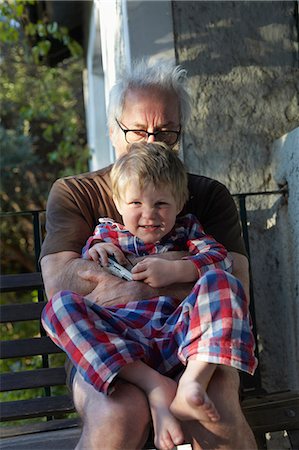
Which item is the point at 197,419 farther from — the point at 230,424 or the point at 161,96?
the point at 161,96

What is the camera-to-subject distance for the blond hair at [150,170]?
2.11 metres

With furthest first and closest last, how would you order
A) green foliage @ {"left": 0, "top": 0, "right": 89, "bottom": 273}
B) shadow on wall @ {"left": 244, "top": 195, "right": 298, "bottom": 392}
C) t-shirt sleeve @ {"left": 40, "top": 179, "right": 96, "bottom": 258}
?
1. green foliage @ {"left": 0, "top": 0, "right": 89, "bottom": 273}
2. shadow on wall @ {"left": 244, "top": 195, "right": 298, "bottom": 392}
3. t-shirt sleeve @ {"left": 40, "top": 179, "right": 96, "bottom": 258}

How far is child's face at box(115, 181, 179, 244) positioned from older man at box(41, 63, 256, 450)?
0.60 ft

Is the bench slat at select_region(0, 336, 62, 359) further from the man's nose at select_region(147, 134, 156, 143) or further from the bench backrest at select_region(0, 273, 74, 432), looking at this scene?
the man's nose at select_region(147, 134, 156, 143)

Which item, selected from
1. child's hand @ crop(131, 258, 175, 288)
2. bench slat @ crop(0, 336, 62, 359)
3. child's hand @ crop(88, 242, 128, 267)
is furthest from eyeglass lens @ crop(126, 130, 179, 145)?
bench slat @ crop(0, 336, 62, 359)

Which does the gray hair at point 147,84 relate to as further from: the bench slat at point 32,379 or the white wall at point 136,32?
the bench slat at point 32,379

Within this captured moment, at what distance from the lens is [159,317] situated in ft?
6.66

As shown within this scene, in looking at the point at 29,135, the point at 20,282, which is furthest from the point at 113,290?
the point at 29,135

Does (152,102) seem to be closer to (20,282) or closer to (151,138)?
(151,138)

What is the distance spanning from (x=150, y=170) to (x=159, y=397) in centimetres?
70

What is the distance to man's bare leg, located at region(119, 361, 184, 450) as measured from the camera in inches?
68.9

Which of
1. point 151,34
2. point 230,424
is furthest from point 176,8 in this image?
point 230,424

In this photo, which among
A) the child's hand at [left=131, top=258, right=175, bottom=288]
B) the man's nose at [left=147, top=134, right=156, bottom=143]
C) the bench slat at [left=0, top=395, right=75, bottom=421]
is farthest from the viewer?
the bench slat at [left=0, top=395, right=75, bottom=421]

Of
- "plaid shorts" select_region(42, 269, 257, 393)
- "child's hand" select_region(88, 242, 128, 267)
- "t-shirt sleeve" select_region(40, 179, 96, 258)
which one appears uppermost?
"t-shirt sleeve" select_region(40, 179, 96, 258)
